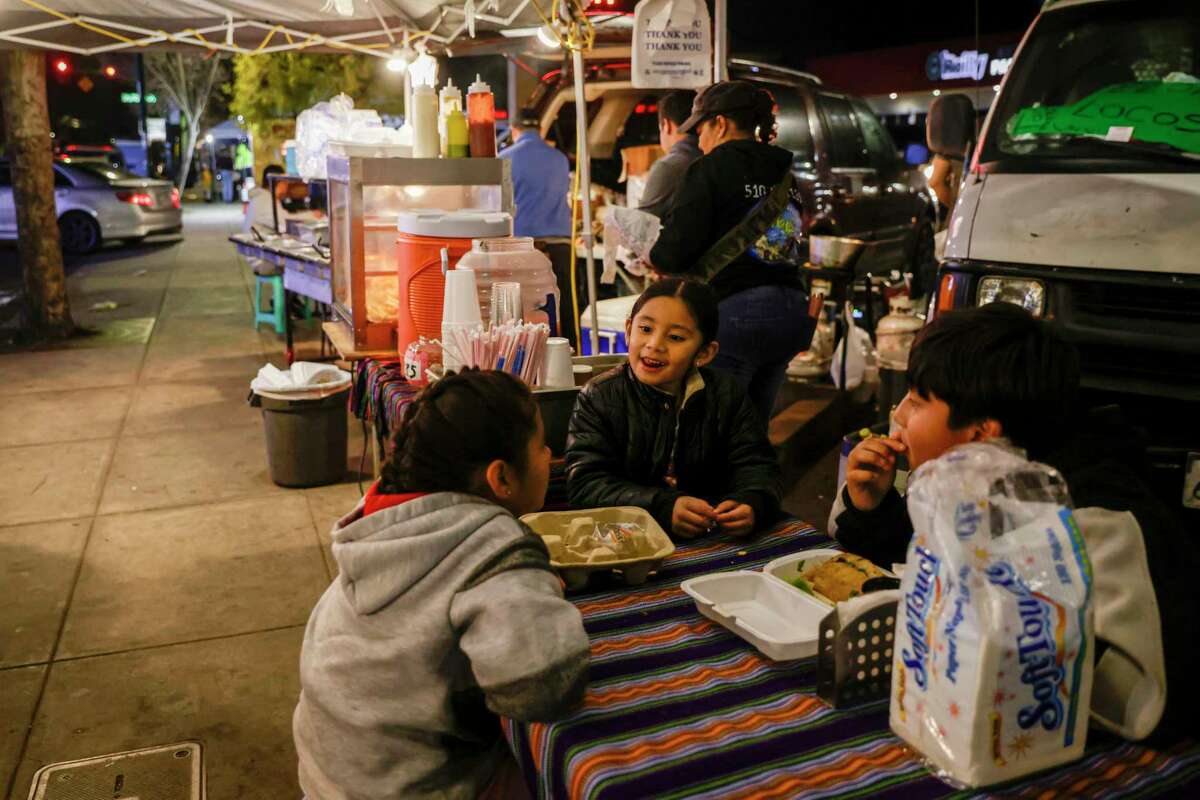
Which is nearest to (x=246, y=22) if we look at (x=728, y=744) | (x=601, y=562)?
(x=601, y=562)

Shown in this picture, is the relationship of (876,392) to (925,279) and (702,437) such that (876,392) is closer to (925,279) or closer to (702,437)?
(925,279)

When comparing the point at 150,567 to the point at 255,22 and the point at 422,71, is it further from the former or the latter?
the point at 255,22

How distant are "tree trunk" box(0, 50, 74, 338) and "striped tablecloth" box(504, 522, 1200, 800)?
10.1 meters

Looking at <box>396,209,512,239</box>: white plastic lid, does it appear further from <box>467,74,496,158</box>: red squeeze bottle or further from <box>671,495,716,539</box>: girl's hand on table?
<box>671,495,716,539</box>: girl's hand on table

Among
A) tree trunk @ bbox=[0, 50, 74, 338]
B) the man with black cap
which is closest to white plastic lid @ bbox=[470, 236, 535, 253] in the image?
the man with black cap

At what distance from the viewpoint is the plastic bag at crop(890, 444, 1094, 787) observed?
1.33 meters

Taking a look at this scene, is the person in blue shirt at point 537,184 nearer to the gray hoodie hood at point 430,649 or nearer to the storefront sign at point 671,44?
the storefront sign at point 671,44

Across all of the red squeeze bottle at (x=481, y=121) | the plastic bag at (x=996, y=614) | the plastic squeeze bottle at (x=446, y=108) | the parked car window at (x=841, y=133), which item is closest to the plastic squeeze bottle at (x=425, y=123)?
the plastic squeeze bottle at (x=446, y=108)

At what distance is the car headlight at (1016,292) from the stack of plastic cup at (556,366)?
2012 mm

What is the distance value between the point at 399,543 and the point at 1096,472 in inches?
47.8

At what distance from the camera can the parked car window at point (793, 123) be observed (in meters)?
10.0

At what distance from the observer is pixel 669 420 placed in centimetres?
290

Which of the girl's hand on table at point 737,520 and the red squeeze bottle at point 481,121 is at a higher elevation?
the red squeeze bottle at point 481,121

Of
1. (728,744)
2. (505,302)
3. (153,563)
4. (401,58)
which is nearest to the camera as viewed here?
(728,744)
